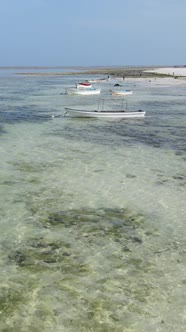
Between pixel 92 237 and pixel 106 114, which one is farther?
pixel 106 114

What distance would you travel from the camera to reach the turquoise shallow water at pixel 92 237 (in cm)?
880

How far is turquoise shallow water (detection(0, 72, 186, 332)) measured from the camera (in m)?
8.80

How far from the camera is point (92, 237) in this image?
40.9 feet

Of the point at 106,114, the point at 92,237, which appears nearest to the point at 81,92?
the point at 106,114

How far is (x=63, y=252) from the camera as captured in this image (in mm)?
11414

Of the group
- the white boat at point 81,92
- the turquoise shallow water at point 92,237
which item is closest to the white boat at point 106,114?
the turquoise shallow water at point 92,237

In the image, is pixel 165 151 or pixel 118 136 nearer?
pixel 165 151

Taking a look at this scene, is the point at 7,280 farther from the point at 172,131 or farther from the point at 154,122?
the point at 154,122

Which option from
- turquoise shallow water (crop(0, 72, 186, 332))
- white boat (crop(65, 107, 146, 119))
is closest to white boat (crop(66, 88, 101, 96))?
white boat (crop(65, 107, 146, 119))

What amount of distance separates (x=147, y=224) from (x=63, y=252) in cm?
358

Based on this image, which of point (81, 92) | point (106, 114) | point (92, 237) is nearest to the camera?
point (92, 237)

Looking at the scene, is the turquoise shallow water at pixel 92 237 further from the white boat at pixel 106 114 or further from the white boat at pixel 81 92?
the white boat at pixel 81 92

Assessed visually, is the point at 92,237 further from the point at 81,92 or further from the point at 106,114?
the point at 81,92

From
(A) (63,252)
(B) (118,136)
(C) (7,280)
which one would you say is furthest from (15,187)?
(B) (118,136)
